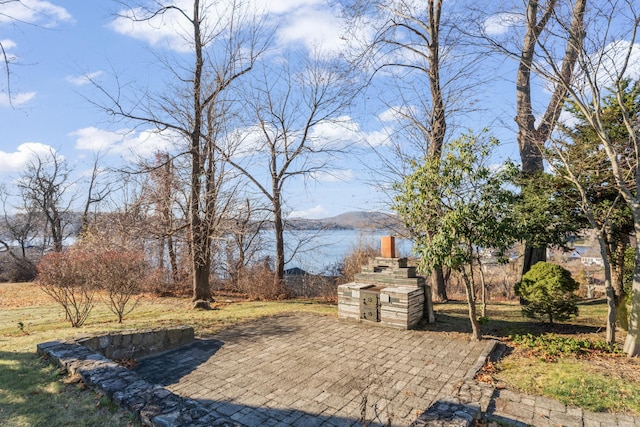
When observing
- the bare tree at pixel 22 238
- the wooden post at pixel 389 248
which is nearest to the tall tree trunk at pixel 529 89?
the wooden post at pixel 389 248

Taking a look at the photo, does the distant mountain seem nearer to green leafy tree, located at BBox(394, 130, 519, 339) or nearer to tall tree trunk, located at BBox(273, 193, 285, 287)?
tall tree trunk, located at BBox(273, 193, 285, 287)

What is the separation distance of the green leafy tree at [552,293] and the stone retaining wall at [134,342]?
7545 millimetres

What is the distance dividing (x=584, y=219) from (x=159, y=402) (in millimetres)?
8499

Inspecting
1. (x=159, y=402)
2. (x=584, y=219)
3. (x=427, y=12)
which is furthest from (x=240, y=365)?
(x=427, y=12)

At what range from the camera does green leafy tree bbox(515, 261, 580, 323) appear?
725 cm

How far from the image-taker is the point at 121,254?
29.1 feet

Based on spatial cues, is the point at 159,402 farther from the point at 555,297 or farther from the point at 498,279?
the point at 498,279

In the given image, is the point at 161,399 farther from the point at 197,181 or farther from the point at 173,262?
the point at 173,262

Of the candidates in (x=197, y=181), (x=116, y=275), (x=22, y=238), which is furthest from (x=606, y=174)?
(x=22, y=238)

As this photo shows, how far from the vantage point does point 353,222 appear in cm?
1570

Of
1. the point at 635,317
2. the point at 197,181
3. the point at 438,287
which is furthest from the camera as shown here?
the point at 438,287

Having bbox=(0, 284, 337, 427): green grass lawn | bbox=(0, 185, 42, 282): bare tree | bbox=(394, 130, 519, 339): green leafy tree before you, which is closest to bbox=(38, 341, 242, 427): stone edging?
bbox=(0, 284, 337, 427): green grass lawn

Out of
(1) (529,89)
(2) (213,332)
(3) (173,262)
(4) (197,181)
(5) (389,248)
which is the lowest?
(2) (213,332)

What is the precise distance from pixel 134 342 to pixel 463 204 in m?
6.59
